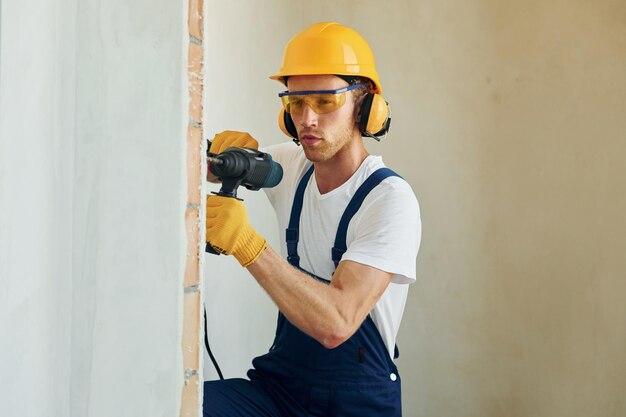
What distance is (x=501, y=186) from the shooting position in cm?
322

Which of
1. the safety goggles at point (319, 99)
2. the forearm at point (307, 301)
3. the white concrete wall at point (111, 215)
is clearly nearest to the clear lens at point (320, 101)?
the safety goggles at point (319, 99)

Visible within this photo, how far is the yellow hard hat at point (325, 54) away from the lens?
2113 millimetres

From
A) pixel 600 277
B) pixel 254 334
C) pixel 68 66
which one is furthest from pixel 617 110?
pixel 68 66

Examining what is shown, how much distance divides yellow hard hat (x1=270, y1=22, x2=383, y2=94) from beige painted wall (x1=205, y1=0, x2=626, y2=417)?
2.50 feet

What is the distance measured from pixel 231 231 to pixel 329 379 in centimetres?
63

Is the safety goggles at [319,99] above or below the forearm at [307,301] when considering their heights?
above

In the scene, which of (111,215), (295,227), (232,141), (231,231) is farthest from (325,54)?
(111,215)

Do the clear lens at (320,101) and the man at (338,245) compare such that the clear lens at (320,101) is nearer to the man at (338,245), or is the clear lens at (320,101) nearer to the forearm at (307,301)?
the man at (338,245)

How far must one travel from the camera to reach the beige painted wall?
3070 millimetres

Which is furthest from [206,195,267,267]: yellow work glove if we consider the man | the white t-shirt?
the white t-shirt

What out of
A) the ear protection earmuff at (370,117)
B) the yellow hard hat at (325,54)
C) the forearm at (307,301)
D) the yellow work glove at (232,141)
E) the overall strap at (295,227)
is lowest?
the forearm at (307,301)

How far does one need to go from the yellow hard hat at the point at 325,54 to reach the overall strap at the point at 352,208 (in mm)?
300

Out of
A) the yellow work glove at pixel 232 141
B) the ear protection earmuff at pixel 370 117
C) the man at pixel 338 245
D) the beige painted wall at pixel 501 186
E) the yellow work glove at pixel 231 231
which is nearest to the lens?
the yellow work glove at pixel 231 231

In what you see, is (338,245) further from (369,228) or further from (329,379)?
(329,379)
